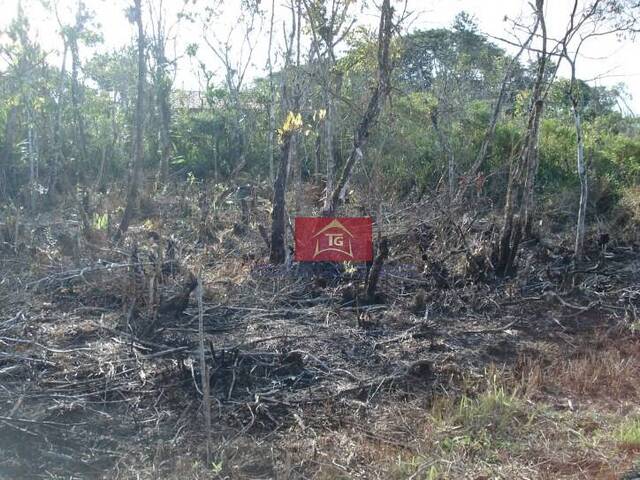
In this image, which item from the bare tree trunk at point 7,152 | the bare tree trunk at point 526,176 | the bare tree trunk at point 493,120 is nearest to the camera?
the bare tree trunk at point 526,176

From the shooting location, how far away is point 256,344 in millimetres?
5914

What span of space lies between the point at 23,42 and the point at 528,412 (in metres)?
9.45

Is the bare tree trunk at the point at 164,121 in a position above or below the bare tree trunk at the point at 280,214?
above

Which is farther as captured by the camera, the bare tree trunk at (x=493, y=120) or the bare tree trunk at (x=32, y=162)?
the bare tree trunk at (x=32, y=162)

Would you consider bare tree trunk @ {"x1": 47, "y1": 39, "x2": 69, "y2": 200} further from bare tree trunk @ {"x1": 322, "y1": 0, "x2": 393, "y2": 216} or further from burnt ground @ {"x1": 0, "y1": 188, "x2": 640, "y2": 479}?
bare tree trunk @ {"x1": 322, "y1": 0, "x2": 393, "y2": 216}

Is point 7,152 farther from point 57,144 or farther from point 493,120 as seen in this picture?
point 493,120

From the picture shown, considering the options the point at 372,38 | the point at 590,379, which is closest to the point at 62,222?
the point at 372,38

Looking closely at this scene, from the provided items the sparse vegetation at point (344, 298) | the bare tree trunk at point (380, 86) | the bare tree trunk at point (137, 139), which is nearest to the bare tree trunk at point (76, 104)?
the sparse vegetation at point (344, 298)

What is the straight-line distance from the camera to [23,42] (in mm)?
11195

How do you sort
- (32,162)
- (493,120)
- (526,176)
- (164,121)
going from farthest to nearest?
(164,121) < (32,162) < (493,120) < (526,176)

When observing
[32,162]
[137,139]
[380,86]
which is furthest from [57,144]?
[380,86]

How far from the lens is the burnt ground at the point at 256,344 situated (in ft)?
14.0

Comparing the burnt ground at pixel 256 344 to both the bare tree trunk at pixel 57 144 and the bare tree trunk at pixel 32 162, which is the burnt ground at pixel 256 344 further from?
the bare tree trunk at pixel 57 144

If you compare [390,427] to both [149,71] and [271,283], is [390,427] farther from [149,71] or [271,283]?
[149,71]
